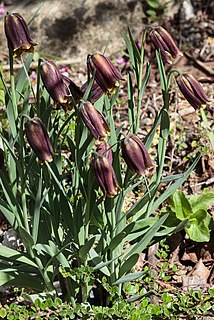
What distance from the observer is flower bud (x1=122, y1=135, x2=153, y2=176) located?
1.58 meters

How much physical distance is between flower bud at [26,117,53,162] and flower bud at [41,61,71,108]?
0.10 m

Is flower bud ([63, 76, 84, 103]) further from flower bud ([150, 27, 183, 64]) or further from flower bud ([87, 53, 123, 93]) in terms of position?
flower bud ([150, 27, 183, 64])

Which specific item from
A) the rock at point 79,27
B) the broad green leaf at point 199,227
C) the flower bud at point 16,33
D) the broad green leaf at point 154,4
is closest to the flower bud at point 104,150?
the flower bud at point 16,33

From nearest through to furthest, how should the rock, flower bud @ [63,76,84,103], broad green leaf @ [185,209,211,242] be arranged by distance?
flower bud @ [63,76,84,103], broad green leaf @ [185,209,211,242], the rock

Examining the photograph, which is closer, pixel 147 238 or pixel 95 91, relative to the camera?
pixel 95 91

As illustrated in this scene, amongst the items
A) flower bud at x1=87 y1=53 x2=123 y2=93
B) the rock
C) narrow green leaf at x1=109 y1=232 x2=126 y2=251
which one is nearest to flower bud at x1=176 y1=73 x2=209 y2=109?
flower bud at x1=87 y1=53 x2=123 y2=93

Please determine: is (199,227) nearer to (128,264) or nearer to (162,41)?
(128,264)

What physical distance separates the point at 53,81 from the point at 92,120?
16 cm

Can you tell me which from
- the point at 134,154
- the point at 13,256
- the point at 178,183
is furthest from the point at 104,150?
the point at 13,256

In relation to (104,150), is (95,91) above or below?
above

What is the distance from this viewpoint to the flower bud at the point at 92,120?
5.03ft

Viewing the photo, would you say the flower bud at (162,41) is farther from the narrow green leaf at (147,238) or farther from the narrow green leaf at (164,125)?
the narrow green leaf at (147,238)

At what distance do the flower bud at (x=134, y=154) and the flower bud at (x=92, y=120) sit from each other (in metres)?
0.07

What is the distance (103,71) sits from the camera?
5.25 feet
